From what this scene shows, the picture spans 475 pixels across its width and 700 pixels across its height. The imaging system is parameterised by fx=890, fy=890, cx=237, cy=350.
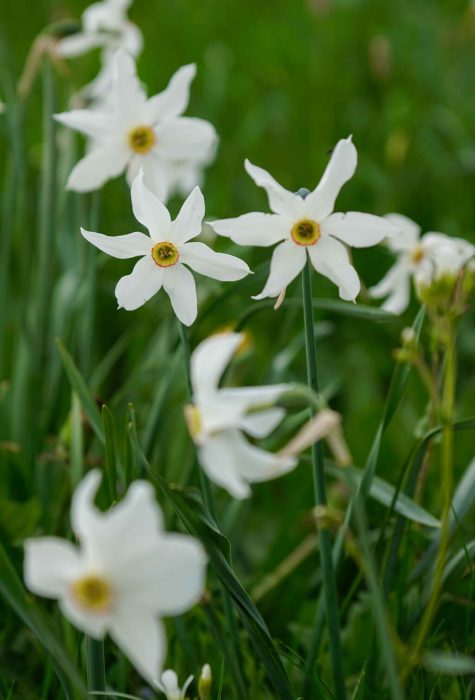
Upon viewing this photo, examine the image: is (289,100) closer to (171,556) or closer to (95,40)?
(95,40)

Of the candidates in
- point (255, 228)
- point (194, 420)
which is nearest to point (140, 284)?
point (255, 228)

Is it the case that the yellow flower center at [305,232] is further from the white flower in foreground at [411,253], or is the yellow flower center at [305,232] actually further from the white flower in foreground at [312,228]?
the white flower in foreground at [411,253]

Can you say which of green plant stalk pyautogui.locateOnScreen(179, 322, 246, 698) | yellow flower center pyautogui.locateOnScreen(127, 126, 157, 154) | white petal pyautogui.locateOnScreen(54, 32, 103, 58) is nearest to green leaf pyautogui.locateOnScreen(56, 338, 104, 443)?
green plant stalk pyautogui.locateOnScreen(179, 322, 246, 698)

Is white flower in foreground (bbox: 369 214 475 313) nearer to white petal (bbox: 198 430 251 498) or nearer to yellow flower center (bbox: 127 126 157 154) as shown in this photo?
yellow flower center (bbox: 127 126 157 154)

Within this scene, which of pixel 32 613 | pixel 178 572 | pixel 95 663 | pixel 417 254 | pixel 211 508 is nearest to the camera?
pixel 178 572

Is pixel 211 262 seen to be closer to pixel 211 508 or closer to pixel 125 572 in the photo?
pixel 211 508

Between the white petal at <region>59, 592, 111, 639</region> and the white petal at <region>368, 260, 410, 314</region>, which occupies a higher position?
the white petal at <region>368, 260, 410, 314</region>

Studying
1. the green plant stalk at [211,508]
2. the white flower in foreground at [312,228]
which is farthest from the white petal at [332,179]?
the green plant stalk at [211,508]
